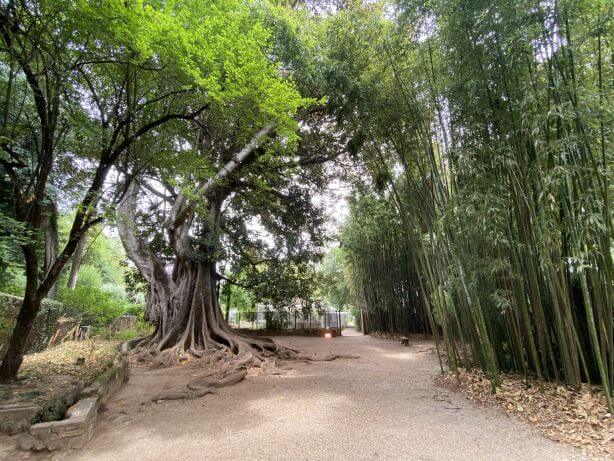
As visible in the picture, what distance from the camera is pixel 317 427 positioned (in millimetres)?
2547

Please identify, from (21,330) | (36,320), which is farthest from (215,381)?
(36,320)

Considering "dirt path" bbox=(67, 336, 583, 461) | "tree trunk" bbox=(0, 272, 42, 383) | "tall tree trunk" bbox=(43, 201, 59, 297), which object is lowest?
"dirt path" bbox=(67, 336, 583, 461)

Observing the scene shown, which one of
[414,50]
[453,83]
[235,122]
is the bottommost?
[453,83]

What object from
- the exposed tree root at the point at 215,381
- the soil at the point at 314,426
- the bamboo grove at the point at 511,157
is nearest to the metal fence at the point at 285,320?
the exposed tree root at the point at 215,381

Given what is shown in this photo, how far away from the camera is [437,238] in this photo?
366cm

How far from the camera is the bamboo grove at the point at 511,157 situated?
95.7 inches

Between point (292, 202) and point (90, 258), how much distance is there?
13099mm

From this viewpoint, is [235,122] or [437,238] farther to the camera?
[235,122]

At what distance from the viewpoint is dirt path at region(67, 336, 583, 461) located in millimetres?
2123

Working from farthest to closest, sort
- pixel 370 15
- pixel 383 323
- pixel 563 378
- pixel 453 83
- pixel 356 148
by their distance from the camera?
pixel 383 323 < pixel 356 148 < pixel 370 15 < pixel 453 83 < pixel 563 378

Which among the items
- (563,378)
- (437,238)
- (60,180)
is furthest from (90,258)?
(563,378)

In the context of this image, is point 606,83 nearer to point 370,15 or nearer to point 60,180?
point 370,15

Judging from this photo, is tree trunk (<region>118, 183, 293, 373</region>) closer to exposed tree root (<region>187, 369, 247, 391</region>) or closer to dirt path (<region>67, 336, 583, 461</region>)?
exposed tree root (<region>187, 369, 247, 391</region>)

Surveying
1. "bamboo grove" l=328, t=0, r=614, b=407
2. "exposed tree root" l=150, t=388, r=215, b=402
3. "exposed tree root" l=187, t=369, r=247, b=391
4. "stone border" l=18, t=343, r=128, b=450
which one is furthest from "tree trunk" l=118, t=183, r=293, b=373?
"bamboo grove" l=328, t=0, r=614, b=407
